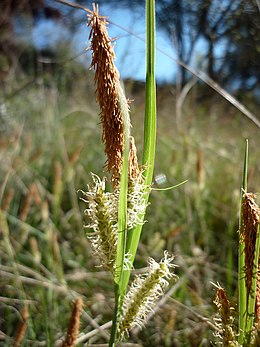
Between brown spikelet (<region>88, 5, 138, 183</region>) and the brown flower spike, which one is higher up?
brown spikelet (<region>88, 5, 138, 183</region>)

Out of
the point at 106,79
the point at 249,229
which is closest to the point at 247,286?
the point at 249,229

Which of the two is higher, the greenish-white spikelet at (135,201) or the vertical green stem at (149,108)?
the vertical green stem at (149,108)

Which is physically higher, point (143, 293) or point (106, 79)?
point (106, 79)

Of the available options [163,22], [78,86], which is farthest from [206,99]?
[163,22]

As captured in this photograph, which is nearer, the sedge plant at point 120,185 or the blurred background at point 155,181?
the sedge plant at point 120,185

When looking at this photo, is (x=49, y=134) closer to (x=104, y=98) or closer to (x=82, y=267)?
(x=82, y=267)

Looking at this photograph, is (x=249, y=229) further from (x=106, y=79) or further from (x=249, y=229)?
(x=106, y=79)
